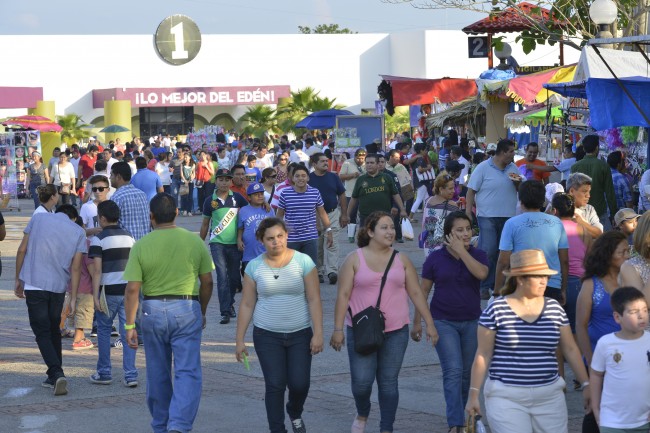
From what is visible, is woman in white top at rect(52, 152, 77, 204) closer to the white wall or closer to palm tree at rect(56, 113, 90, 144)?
palm tree at rect(56, 113, 90, 144)

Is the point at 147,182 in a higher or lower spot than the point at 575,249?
higher

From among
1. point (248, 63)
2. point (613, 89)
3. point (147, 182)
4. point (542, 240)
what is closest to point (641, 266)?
point (542, 240)

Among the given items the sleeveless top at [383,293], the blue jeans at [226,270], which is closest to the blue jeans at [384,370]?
the sleeveless top at [383,293]

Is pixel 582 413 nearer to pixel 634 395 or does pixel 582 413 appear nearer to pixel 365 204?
pixel 634 395

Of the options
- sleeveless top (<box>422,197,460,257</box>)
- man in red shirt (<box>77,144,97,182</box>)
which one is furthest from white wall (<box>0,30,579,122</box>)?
sleeveless top (<box>422,197,460,257</box>)

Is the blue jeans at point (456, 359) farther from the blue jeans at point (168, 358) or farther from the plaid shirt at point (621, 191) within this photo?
the plaid shirt at point (621, 191)

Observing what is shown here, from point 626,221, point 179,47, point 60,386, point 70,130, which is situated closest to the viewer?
point 626,221

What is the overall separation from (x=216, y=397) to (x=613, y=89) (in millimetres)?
5584

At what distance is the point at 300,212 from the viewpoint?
13258 millimetres

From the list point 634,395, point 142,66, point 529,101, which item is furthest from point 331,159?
point 142,66

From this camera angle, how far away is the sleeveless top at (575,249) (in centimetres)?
920

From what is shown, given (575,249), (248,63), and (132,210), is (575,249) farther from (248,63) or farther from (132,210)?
(248,63)

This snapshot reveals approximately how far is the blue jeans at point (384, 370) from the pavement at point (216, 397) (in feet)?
1.41

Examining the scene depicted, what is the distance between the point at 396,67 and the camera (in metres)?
57.4
